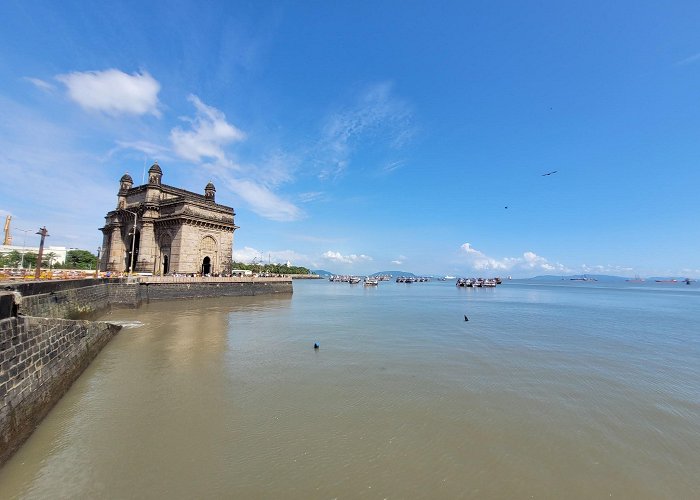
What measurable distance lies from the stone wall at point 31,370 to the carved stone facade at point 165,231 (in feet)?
102

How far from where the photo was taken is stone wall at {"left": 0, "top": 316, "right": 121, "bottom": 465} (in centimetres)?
638

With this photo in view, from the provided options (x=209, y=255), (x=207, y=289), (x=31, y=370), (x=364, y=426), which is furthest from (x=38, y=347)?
(x=209, y=255)

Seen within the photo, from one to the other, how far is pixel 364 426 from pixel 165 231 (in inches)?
1625

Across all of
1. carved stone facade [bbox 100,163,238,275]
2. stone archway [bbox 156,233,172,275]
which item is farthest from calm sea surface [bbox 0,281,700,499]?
stone archway [bbox 156,233,172,275]

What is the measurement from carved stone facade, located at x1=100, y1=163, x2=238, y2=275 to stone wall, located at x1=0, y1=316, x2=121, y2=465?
102ft

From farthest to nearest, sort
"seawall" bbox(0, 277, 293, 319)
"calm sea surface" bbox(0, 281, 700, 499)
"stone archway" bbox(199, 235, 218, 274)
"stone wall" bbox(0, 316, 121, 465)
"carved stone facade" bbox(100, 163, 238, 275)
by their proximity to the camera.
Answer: "stone archway" bbox(199, 235, 218, 274) < "carved stone facade" bbox(100, 163, 238, 275) < "seawall" bbox(0, 277, 293, 319) < "stone wall" bbox(0, 316, 121, 465) < "calm sea surface" bbox(0, 281, 700, 499)

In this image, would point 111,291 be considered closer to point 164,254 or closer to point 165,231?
point 164,254

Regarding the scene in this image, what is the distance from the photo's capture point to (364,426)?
24.7 feet

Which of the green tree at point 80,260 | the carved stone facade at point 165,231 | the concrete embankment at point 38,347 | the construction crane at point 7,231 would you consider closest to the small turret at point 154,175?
the carved stone facade at point 165,231

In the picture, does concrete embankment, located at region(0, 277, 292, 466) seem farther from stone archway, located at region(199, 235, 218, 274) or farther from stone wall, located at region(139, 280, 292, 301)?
stone archway, located at region(199, 235, 218, 274)

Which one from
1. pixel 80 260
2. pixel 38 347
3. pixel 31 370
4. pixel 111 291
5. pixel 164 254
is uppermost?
pixel 80 260

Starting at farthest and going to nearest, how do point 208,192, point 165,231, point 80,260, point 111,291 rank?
point 80,260, point 208,192, point 165,231, point 111,291

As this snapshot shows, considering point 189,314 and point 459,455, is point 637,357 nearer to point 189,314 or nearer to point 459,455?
point 459,455

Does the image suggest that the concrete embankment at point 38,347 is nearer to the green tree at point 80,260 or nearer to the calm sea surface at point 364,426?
the calm sea surface at point 364,426
